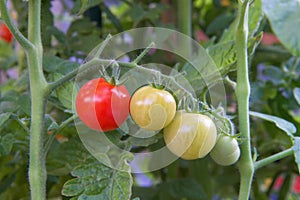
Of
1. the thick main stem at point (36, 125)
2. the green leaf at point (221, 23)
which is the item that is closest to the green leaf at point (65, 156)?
the thick main stem at point (36, 125)

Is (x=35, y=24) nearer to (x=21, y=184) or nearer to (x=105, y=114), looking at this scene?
(x=105, y=114)

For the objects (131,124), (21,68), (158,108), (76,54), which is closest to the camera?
(158,108)

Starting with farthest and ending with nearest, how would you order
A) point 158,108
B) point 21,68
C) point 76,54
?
point 21,68
point 76,54
point 158,108

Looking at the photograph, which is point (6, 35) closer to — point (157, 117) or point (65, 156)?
point (65, 156)

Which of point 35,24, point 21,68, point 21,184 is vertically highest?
point 35,24

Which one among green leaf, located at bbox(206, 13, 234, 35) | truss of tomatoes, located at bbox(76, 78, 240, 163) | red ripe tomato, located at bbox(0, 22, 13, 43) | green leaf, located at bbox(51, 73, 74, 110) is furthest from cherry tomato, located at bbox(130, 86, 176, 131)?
red ripe tomato, located at bbox(0, 22, 13, 43)

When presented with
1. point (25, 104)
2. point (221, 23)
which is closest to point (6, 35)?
point (221, 23)

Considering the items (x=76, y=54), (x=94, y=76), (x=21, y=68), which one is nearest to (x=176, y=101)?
(x=94, y=76)

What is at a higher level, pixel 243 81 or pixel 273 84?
pixel 243 81
